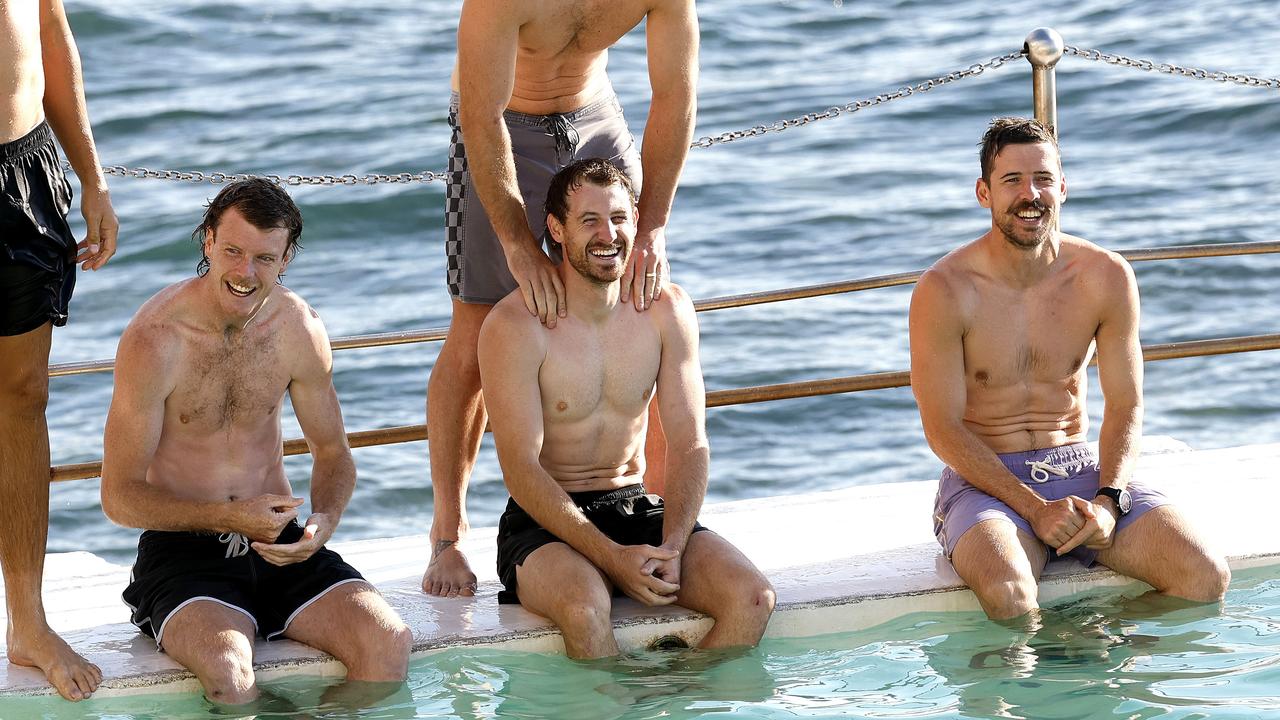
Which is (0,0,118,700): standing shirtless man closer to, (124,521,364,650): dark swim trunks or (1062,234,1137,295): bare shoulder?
(124,521,364,650): dark swim trunks

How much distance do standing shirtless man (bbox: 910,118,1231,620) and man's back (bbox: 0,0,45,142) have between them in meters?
2.14

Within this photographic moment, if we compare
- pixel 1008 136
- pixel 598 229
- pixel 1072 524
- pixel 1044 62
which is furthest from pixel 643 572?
pixel 1044 62

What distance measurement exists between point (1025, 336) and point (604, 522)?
1.20 m

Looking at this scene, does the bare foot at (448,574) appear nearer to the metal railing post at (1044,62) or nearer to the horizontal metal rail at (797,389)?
the horizontal metal rail at (797,389)

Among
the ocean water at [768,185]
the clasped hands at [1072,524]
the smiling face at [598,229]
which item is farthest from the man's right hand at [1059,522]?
the ocean water at [768,185]

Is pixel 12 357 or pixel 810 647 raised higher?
pixel 12 357

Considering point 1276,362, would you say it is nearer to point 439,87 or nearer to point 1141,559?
point 1141,559

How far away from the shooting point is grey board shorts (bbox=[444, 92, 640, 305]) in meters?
4.28

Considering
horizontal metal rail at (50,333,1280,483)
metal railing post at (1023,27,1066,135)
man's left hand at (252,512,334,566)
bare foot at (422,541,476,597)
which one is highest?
metal railing post at (1023,27,1066,135)

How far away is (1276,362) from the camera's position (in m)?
10.4

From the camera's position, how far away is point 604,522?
4.08m

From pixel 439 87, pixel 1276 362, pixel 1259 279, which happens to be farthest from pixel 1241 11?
pixel 439 87

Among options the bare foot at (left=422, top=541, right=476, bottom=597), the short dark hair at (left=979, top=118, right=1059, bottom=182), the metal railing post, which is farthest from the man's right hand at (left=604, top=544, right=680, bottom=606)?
the metal railing post

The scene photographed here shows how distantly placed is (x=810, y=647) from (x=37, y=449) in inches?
73.0
